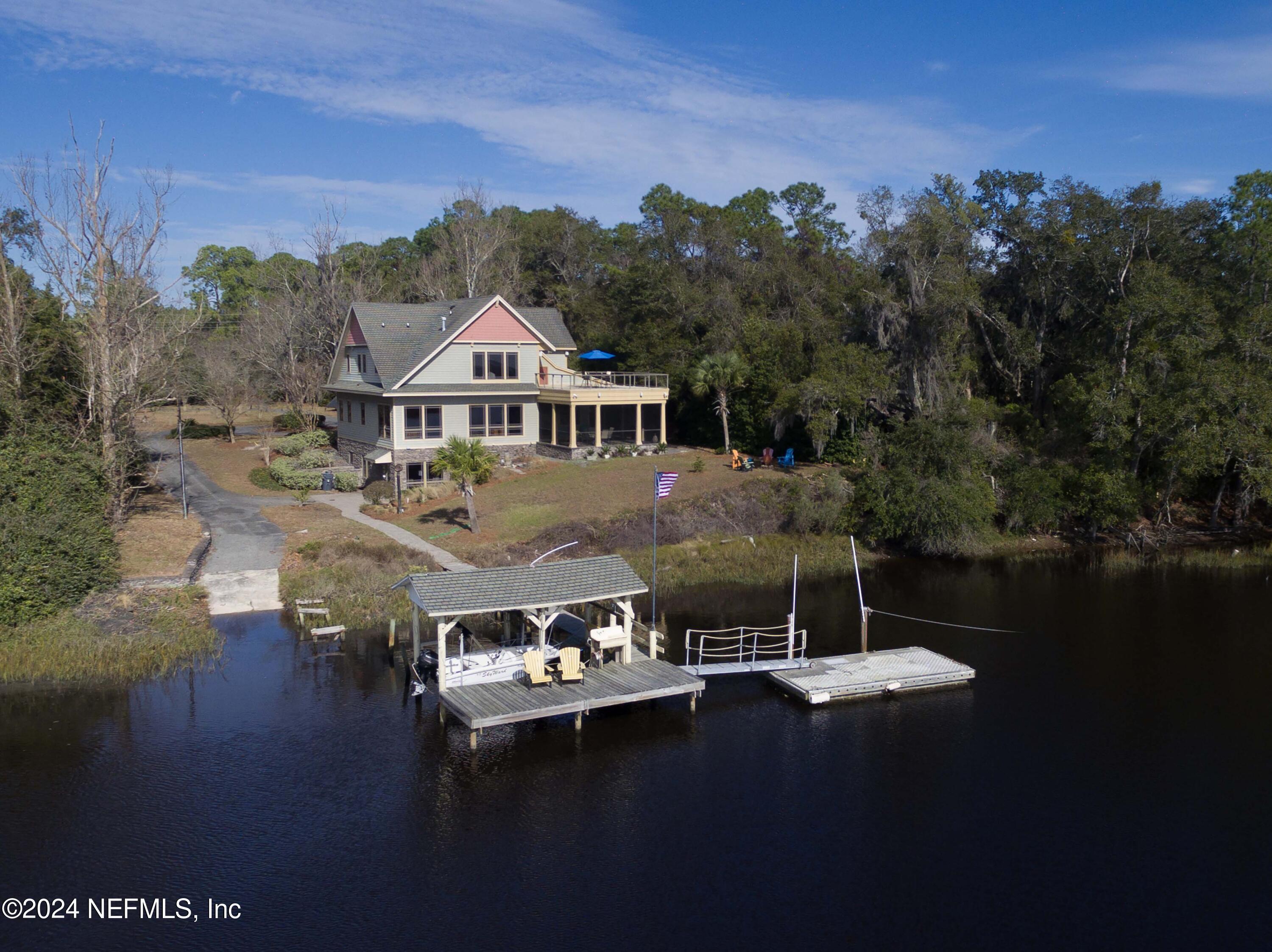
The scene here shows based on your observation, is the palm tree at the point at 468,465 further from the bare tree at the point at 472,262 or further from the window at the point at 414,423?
the bare tree at the point at 472,262

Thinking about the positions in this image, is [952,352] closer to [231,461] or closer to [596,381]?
[596,381]

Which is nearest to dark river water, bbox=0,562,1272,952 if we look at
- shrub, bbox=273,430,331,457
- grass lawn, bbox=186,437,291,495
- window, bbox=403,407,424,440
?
window, bbox=403,407,424,440

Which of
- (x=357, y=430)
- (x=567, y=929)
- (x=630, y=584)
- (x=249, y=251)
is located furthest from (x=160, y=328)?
(x=249, y=251)

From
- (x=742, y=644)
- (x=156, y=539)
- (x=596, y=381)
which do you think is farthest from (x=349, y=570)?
(x=596, y=381)

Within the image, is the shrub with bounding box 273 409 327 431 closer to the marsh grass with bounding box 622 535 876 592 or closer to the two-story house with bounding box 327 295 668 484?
the two-story house with bounding box 327 295 668 484

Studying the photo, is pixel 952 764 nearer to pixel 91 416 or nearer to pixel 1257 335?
pixel 1257 335

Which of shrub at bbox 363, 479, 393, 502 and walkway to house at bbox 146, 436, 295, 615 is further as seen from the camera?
shrub at bbox 363, 479, 393, 502
